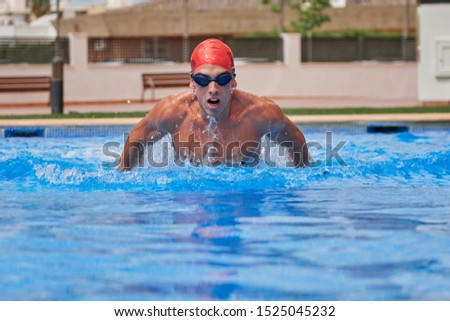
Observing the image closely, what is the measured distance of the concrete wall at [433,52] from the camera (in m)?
18.6

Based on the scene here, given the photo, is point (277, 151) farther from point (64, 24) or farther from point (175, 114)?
point (64, 24)

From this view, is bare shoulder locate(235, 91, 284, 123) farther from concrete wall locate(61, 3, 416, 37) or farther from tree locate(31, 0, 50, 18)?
tree locate(31, 0, 50, 18)

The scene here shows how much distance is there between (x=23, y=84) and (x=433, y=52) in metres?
9.00

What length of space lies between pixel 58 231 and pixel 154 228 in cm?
61

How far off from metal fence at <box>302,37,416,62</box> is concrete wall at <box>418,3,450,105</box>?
9470 mm

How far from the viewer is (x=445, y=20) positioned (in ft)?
60.9

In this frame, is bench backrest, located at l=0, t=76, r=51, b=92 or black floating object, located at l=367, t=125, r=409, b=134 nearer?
black floating object, located at l=367, t=125, r=409, b=134

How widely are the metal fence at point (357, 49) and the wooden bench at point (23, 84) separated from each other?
28.5ft

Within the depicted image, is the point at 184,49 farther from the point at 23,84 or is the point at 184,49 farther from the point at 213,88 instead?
the point at 213,88

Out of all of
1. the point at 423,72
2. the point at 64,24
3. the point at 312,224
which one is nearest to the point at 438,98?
the point at 423,72

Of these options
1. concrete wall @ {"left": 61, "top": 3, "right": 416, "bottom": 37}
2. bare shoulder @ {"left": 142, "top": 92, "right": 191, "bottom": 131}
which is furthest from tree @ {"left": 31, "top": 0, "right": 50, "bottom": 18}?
bare shoulder @ {"left": 142, "top": 92, "right": 191, "bottom": 131}

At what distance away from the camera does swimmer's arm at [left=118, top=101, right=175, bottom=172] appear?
8.28m

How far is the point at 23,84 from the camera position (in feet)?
72.2

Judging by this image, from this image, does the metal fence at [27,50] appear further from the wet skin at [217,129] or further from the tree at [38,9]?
the tree at [38,9]
